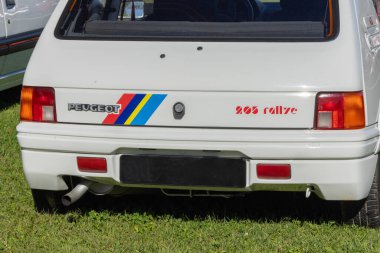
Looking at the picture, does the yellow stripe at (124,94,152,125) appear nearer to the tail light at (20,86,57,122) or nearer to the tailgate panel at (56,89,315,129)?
the tailgate panel at (56,89,315,129)

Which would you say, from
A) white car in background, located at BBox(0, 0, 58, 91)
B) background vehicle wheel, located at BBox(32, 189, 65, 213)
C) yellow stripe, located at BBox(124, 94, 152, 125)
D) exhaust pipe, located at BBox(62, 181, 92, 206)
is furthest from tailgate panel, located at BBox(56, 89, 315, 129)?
white car in background, located at BBox(0, 0, 58, 91)

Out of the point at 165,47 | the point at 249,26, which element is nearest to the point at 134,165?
the point at 165,47

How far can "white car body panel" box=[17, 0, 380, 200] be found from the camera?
407 cm

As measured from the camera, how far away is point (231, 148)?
4102 millimetres

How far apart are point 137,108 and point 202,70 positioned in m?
0.38

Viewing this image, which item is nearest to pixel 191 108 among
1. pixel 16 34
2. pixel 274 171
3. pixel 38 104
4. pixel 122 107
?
pixel 122 107

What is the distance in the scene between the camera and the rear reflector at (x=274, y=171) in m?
4.10

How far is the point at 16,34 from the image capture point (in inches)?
323

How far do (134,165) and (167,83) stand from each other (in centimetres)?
45

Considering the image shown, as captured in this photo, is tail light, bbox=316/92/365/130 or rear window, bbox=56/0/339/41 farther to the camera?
rear window, bbox=56/0/339/41

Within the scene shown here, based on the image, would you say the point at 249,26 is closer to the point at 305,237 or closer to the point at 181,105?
the point at 181,105

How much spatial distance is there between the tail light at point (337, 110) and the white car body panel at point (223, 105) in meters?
0.03

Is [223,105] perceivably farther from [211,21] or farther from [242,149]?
[211,21]

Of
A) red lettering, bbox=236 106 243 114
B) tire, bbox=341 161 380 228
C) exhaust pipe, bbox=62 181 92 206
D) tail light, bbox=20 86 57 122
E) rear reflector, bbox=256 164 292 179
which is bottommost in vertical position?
tire, bbox=341 161 380 228
